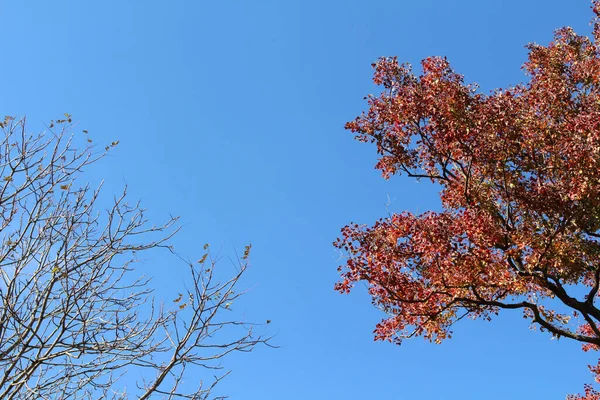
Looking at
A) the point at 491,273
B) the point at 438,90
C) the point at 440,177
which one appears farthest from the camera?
the point at 440,177

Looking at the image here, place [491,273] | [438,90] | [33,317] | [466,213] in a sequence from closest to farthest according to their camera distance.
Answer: [33,317] → [491,273] → [466,213] → [438,90]

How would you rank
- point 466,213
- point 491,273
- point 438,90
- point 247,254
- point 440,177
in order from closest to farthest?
point 247,254, point 491,273, point 466,213, point 438,90, point 440,177

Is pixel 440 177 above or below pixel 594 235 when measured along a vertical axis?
above

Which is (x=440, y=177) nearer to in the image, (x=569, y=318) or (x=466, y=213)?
(x=466, y=213)

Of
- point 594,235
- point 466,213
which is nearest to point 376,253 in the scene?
point 466,213

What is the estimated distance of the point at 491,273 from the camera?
8.13 m

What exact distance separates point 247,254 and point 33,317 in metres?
2.07

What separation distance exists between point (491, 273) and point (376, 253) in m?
1.83

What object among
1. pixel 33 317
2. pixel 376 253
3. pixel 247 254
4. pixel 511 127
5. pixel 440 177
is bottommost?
pixel 33 317

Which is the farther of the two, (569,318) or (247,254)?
(569,318)

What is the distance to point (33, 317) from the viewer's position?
4.74 metres

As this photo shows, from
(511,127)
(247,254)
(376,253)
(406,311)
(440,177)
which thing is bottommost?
(247,254)

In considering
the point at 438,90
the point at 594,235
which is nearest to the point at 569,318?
the point at 594,235

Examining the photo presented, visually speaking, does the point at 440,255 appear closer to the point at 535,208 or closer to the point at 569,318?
the point at 535,208
